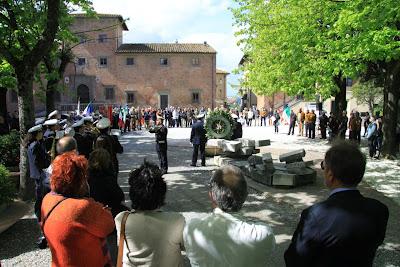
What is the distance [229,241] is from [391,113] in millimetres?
13052

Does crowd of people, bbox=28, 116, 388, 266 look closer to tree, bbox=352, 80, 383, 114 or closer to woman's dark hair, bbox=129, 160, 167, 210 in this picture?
woman's dark hair, bbox=129, 160, 167, 210

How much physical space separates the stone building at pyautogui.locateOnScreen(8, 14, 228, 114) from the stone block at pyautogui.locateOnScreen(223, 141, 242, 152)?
3397cm

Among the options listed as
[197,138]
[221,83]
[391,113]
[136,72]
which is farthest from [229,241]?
[221,83]

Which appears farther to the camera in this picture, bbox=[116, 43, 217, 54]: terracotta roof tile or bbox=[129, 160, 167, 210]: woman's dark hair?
bbox=[116, 43, 217, 54]: terracotta roof tile

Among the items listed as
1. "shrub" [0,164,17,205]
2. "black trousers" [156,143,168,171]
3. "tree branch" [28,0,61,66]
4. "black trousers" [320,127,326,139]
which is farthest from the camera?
"black trousers" [320,127,326,139]

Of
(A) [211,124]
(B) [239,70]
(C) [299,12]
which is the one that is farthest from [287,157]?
(B) [239,70]

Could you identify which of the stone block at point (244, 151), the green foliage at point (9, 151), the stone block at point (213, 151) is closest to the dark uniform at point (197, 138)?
the stone block at point (244, 151)

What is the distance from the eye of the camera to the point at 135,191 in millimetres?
2861

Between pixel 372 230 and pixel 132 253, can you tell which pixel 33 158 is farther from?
pixel 372 230

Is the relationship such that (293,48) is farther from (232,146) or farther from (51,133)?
(51,133)

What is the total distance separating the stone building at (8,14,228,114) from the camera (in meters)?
45.4

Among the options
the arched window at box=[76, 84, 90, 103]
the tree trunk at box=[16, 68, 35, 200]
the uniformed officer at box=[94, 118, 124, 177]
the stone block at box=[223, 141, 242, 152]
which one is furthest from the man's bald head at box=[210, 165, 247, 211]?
the arched window at box=[76, 84, 90, 103]

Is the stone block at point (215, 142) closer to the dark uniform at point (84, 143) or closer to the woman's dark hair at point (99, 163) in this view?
the dark uniform at point (84, 143)

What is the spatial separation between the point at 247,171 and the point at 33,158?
5675 millimetres
